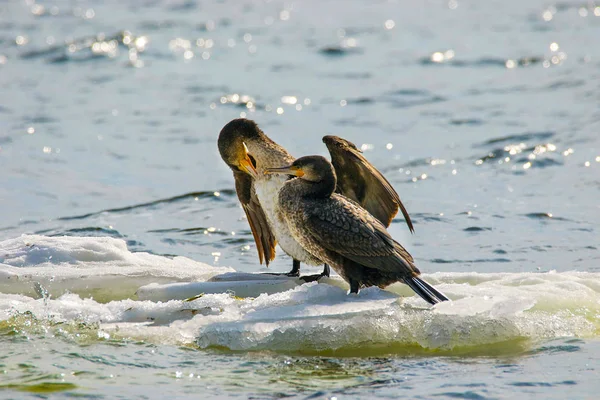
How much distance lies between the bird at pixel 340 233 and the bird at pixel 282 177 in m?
0.32

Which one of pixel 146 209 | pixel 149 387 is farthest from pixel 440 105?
pixel 149 387

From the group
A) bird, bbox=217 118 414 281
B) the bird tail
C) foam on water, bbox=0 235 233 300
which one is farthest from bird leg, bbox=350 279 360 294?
foam on water, bbox=0 235 233 300

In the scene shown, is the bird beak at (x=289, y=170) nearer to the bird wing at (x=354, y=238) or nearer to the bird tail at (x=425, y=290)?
the bird wing at (x=354, y=238)

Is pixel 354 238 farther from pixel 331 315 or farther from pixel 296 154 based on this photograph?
pixel 296 154

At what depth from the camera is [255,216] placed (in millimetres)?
7598

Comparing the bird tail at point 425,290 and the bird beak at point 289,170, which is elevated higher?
the bird beak at point 289,170

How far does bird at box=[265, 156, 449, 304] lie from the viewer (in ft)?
20.8

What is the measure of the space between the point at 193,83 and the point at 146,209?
5775mm

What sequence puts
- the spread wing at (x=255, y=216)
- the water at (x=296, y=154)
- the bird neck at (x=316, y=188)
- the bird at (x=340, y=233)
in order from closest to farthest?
1. the water at (x=296, y=154)
2. the bird at (x=340, y=233)
3. the bird neck at (x=316, y=188)
4. the spread wing at (x=255, y=216)

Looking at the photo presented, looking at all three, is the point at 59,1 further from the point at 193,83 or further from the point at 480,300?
the point at 480,300

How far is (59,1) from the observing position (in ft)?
71.8

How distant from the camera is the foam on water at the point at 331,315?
5973 mm

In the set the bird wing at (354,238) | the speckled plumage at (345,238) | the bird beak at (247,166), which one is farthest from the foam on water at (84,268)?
the bird wing at (354,238)

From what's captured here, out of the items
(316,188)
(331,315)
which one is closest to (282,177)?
(316,188)
